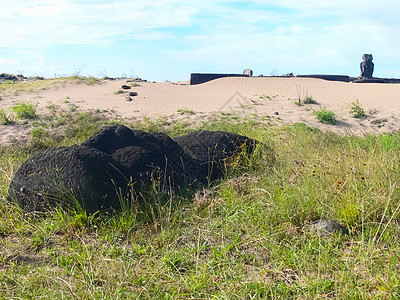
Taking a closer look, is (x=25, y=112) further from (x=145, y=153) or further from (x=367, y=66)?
(x=367, y=66)

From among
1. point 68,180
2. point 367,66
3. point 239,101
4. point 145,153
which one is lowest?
point 68,180

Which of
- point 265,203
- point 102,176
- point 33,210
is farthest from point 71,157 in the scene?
point 265,203

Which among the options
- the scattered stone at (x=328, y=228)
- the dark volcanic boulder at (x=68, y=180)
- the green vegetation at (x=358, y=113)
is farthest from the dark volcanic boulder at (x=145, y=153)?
the green vegetation at (x=358, y=113)

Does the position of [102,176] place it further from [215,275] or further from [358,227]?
[358,227]

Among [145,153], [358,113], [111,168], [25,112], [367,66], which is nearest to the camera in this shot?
[111,168]

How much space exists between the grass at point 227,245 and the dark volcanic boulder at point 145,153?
13.5 inches

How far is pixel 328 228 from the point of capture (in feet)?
10.1

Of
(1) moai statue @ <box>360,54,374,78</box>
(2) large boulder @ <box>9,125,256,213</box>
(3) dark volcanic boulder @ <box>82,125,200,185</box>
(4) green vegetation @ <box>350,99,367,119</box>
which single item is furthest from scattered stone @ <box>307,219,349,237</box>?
(1) moai statue @ <box>360,54,374,78</box>

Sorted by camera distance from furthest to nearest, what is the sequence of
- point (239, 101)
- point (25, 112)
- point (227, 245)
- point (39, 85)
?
point (39, 85) < point (239, 101) < point (25, 112) < point (227, 245)

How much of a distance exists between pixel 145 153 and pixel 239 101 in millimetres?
8315

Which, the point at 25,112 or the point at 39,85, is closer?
the point at 25,112

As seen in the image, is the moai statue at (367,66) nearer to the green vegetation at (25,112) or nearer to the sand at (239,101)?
the sand at (239,101)

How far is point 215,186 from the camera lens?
420cm

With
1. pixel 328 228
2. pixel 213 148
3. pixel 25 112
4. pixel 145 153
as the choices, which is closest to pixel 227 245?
pixel 328 228
